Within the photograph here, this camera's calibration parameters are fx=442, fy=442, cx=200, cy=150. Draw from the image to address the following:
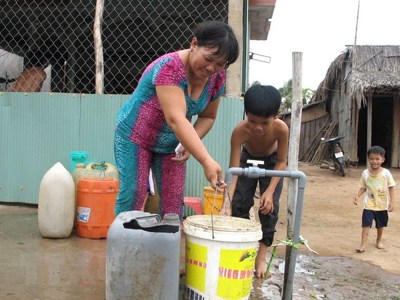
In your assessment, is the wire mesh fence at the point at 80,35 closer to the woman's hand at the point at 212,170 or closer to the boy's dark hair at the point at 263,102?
the boy's dark hair at the point at 263,102

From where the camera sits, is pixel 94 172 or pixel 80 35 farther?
pixel 80 35

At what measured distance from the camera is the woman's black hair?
75.7 inches

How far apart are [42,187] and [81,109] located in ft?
3.67

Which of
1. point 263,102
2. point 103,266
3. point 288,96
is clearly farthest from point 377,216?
point 288,96

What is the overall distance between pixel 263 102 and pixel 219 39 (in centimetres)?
79

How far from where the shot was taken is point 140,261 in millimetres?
1844

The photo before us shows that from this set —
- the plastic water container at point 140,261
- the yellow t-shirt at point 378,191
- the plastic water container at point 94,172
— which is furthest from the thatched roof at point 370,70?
the plastic water container at point 140,261

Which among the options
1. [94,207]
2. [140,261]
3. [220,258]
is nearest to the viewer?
[140,261]

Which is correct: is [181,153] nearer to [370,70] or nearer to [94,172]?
[94,172]

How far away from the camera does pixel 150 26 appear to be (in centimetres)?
685

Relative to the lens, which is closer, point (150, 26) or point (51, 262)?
point (51, 262)

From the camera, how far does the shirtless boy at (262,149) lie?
2.67 m

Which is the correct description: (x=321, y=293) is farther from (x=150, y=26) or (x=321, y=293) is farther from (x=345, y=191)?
(x=345, y=191)

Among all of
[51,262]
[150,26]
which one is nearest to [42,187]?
[51,262]
